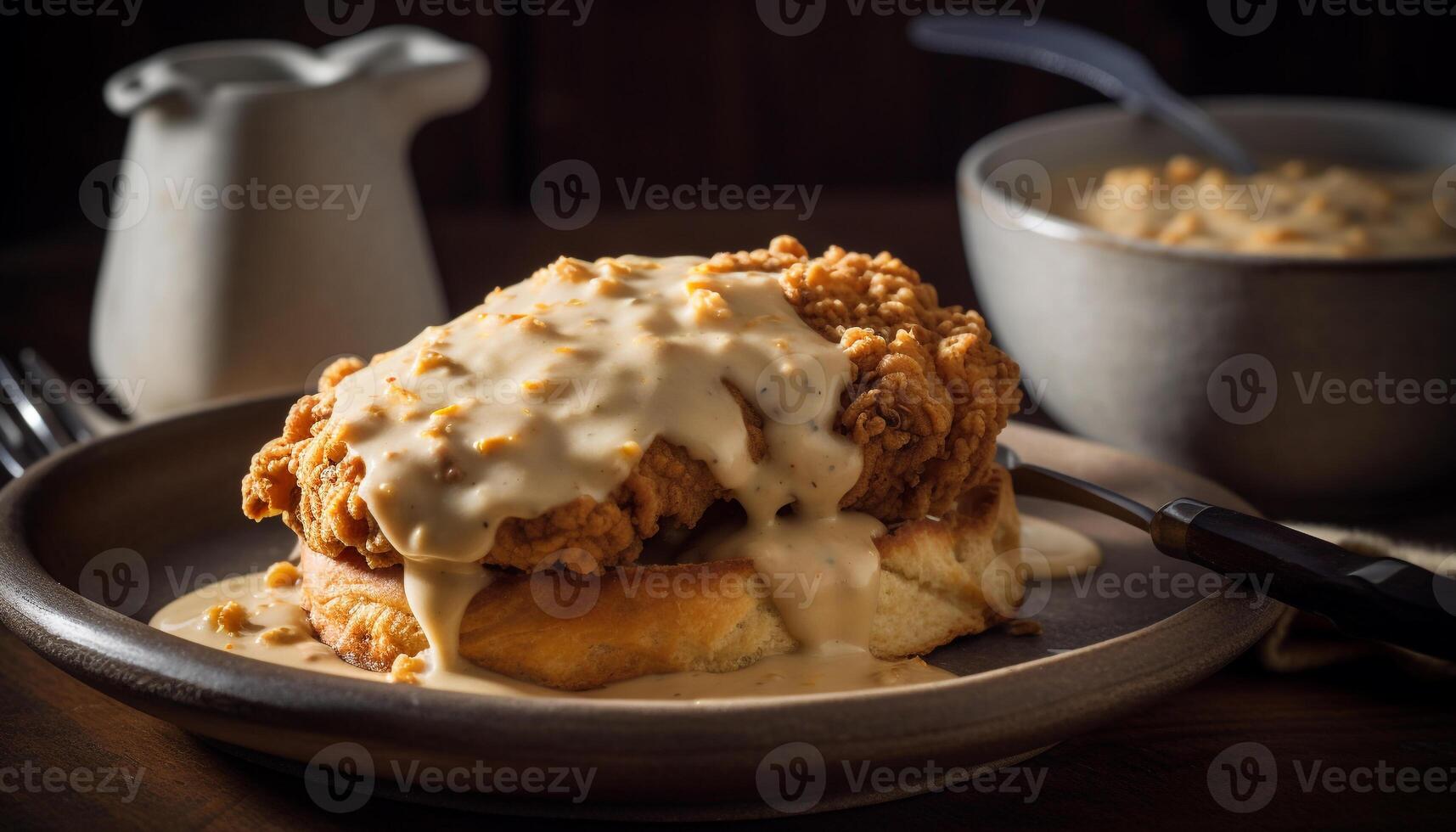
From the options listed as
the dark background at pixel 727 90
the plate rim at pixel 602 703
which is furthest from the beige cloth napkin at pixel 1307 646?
the dark background at pixel 727 90

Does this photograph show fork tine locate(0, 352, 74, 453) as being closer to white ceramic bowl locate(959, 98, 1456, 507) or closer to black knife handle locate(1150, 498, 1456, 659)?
white ceramic bowl locate(959, 98, 1456, 507)

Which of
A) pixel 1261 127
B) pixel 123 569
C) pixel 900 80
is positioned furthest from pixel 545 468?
pixel 900 80

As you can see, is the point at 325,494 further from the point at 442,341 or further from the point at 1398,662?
the point at 1398,662

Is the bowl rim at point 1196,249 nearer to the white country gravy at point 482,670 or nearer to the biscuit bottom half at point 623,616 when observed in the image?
the biscuit bottom half at point 623,616

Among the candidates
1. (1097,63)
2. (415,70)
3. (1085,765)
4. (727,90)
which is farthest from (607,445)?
(727,90)

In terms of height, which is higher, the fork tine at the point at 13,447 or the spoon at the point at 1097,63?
the spoon at the point at 1097,63

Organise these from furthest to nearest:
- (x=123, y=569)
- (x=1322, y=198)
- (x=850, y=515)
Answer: (x=1322, y=198)
(x=123, y=569)
(x=850, y=515)
